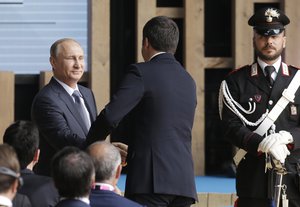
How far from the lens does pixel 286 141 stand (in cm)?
634

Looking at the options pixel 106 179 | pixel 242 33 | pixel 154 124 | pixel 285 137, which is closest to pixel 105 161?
pixel 106 179

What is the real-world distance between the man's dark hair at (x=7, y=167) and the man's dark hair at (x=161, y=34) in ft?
4.88

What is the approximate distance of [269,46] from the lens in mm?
6582

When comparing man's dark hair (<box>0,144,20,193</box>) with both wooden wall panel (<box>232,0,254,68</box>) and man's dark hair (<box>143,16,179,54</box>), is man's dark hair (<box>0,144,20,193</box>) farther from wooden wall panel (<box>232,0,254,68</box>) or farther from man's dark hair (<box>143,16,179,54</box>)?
wooden wall panel (<box>232,0,254,68</box>)

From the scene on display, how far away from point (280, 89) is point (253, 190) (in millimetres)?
609

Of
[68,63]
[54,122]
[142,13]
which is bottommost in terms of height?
[54,122]

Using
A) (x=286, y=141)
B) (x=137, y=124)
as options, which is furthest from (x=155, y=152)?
(x=286, y=141)

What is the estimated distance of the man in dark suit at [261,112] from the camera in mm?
6559

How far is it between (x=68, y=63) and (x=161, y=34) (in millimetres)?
825

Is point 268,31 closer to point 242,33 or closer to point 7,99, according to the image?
point 242,33

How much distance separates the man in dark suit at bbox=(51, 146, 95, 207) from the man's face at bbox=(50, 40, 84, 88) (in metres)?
1.92

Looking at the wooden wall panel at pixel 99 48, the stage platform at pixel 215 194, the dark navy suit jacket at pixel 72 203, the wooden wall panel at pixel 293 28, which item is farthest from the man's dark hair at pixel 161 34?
the wooden wall panel at pixel 293 28

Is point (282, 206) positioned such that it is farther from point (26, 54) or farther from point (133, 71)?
point (26, 54)

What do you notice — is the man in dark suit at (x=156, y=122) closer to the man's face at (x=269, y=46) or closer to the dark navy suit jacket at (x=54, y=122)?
the dark navy suit jacket at (x=54, y=122)
